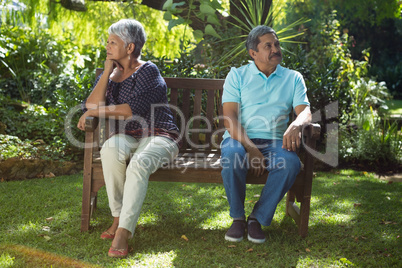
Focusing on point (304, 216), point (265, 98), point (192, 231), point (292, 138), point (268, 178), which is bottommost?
point (192, 231)

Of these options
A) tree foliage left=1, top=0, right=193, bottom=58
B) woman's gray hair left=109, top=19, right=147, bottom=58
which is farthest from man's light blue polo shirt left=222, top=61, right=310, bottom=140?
tree foliage left=1, top=0, right=193, bottom=58

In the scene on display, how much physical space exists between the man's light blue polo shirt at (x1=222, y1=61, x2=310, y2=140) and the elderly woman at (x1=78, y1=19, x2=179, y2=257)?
0.52m

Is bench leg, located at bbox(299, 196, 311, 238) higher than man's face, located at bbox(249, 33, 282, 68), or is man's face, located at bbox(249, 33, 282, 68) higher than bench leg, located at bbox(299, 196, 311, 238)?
man's face, located at bbox(249, 33, 282, 68)

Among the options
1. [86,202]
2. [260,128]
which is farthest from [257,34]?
[86,202]

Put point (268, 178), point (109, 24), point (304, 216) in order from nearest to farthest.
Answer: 1. point (268, 178)
2. point (304, 216)
3. point (109, 24)

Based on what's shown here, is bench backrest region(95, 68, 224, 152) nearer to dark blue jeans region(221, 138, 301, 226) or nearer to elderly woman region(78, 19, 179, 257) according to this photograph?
elderly woman region(78, 19, 179, 257)

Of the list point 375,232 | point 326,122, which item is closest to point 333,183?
point 326,122

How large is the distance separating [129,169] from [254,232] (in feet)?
3.17

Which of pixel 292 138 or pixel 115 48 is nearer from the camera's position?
pixel 292 138

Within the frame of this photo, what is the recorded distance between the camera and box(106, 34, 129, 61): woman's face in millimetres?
3062

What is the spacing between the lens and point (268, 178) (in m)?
2.92

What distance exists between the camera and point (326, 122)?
5465mm

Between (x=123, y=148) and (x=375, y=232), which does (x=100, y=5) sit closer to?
(x=123, y=148)

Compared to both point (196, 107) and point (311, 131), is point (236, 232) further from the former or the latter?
point (196, 107)
